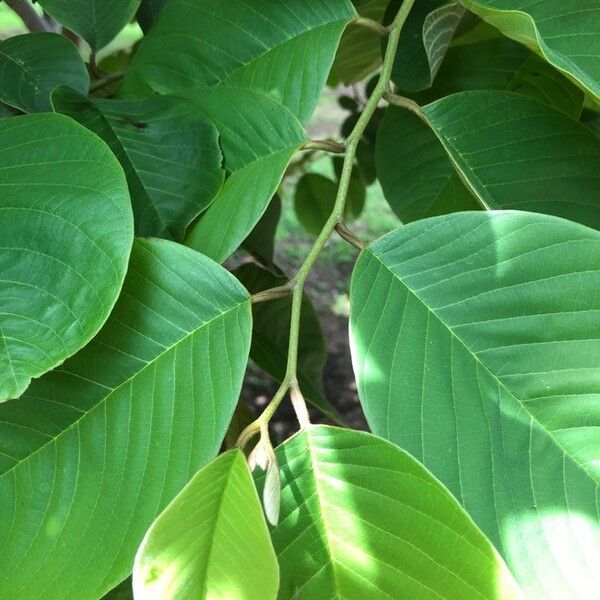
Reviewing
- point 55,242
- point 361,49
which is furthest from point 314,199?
point 55,242

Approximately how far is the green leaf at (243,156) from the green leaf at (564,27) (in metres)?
0.20

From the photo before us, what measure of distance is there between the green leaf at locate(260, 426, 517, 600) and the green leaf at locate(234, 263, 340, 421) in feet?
1.18

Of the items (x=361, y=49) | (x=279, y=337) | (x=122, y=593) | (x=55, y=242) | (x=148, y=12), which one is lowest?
(x=122, y=593)

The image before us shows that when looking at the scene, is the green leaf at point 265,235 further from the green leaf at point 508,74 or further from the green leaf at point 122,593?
the green leaf at point 122,593

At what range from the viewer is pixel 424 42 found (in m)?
0.73

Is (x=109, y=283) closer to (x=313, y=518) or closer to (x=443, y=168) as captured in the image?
(x=313, y=518)

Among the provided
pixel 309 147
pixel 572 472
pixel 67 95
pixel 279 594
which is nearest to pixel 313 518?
pixel 279 594

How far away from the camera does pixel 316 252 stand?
0.60 metres

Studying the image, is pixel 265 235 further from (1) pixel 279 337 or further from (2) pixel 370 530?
(2) pixel 370 530

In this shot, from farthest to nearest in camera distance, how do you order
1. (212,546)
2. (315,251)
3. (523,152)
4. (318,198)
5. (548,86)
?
(318,198), (548,86), (523,152), (315,251), (212,546)

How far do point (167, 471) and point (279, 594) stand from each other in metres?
0.12

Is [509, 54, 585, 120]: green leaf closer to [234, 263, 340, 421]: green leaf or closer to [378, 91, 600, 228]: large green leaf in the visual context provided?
[378, 91, 600, 228]: large green leaf

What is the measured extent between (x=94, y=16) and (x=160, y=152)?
30 centimetres

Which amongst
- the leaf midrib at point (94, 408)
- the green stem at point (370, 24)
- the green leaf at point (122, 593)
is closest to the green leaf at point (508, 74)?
the green stem at point (370, 24)
